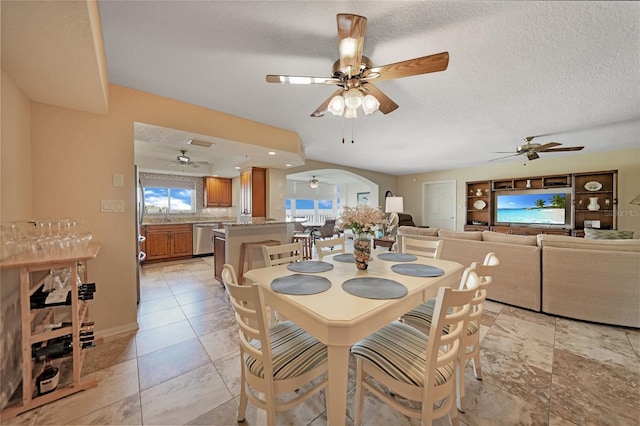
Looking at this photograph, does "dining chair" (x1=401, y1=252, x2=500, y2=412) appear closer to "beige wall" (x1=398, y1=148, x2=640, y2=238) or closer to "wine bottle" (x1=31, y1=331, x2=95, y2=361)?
"wine bottle" (x1=31, y1=331, x2=95, y2=361)

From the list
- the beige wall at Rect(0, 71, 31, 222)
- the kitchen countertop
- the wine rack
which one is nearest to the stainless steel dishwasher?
the kitchen countertop

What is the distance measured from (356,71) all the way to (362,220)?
1.00 meters

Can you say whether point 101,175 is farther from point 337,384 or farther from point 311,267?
point 337,384

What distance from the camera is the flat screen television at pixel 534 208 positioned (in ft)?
17.4

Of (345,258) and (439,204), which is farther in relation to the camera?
(439,204)

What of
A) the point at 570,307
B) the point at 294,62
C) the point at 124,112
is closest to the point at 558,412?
the point at 570,307

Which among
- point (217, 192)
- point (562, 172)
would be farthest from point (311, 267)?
point (562, 172)

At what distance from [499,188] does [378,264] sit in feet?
20.2

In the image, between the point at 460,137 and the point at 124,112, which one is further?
the point at 460,137

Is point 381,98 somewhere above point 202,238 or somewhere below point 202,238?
above

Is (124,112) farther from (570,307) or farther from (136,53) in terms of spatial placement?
(570,307)

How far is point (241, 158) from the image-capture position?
13.9 ft

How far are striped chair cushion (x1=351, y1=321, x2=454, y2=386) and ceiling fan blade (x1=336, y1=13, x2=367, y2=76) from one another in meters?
1.66

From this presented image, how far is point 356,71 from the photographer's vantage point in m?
1.55
